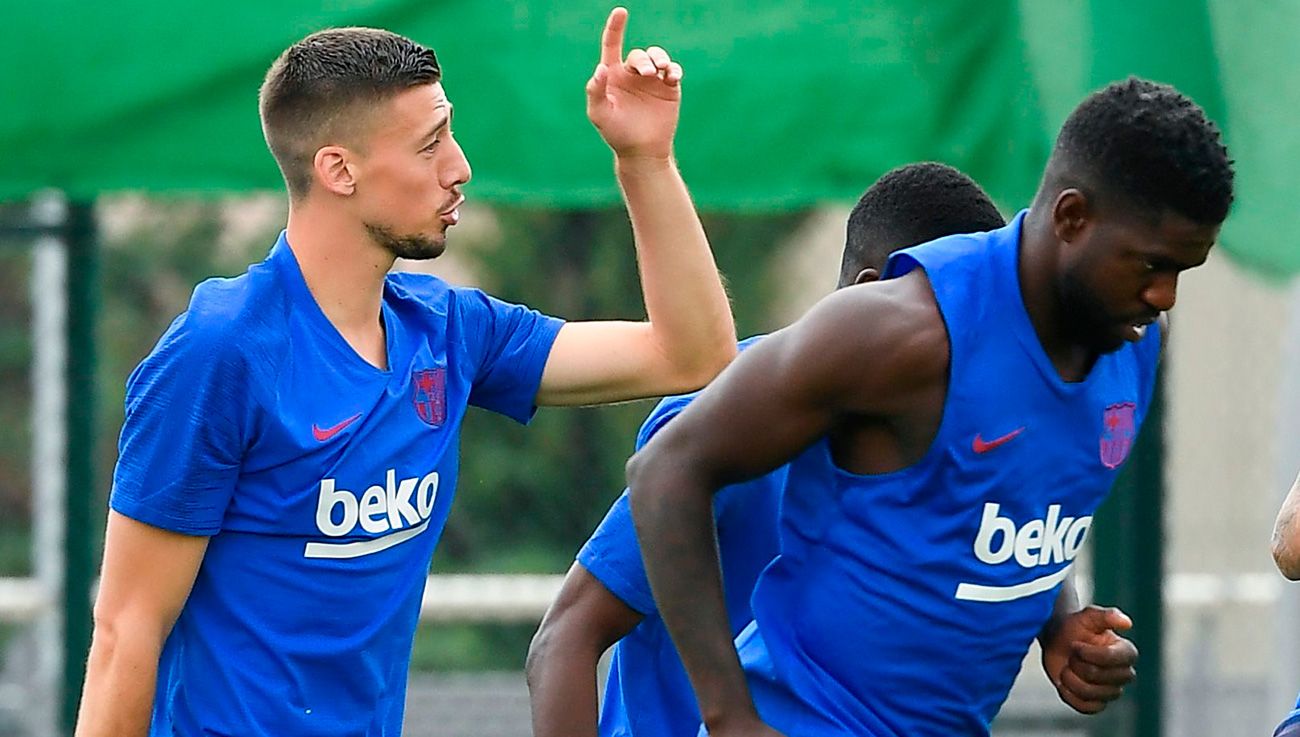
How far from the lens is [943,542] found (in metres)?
2.39

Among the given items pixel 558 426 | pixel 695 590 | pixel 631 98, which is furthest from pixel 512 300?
pixel 695 590

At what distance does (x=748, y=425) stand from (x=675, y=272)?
34.4 inches

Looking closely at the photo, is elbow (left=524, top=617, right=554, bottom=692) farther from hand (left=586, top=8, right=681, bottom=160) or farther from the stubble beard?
hand (left=586, top=8, right=681, bottom=160)

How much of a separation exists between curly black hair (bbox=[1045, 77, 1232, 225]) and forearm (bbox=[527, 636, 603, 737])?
2.99 feet

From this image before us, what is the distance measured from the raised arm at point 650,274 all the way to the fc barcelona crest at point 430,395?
0.23 metres

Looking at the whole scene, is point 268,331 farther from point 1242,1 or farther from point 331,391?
point 1242,1

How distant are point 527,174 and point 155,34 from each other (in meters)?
0.86

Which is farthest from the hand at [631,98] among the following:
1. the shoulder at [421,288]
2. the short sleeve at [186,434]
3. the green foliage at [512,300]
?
the green foliage at [512,300]

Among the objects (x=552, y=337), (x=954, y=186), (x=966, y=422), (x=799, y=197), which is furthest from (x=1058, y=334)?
(x=799, y=197)

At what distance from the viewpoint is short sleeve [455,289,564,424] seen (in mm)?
3158

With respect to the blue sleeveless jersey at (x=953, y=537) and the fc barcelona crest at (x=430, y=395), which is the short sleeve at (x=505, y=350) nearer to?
the fc barcelona crest at (x=430, y=395)

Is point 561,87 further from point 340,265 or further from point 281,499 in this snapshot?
point 281,499

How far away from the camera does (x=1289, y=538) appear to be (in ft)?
8.30

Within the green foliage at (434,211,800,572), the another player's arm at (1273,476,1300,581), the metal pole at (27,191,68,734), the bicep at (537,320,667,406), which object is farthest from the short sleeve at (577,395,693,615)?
the green foliage at (434,211,800,572)
